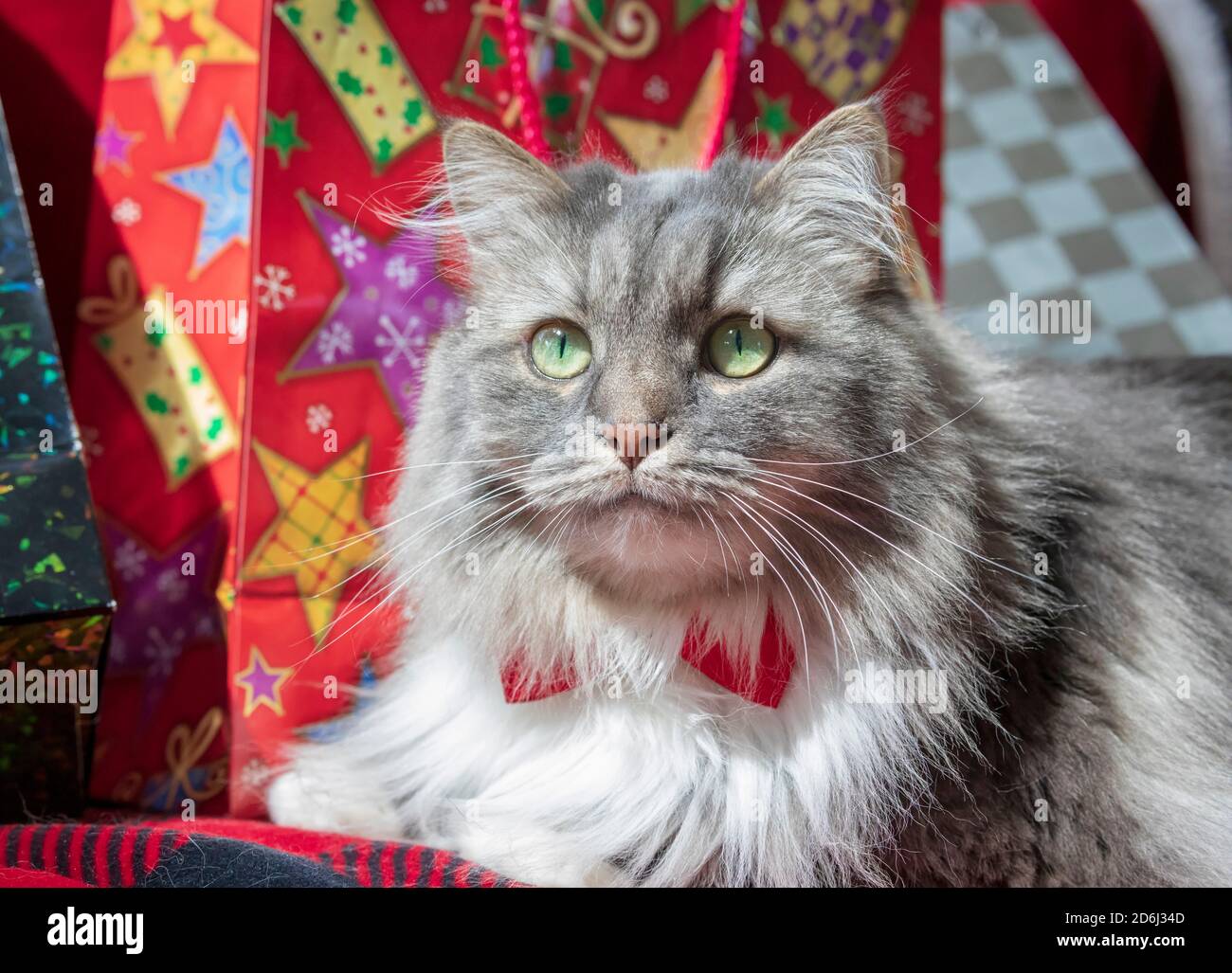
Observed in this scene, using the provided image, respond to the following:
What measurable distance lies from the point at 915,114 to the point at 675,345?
118cm

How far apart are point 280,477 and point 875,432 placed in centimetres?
94

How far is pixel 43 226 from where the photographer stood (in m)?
1.81

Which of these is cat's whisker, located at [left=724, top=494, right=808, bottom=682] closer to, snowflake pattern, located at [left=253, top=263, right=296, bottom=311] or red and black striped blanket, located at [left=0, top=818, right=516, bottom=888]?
red and black striped blanket, located at [left=0, top=818, right=516, bottom=888]

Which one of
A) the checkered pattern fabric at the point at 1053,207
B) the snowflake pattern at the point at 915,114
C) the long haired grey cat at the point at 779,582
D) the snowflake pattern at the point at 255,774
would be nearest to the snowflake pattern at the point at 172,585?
the snowflake pattern at the point at 255,774

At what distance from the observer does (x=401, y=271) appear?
1.72 m

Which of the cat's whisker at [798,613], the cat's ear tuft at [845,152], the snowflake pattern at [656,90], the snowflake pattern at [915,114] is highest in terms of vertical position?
the snowflake pattern at [915,114]

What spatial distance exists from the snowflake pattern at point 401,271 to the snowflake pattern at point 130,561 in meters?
0.60

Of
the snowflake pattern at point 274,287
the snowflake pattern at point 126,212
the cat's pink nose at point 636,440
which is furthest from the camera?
the snowflake pattern at point 126,212

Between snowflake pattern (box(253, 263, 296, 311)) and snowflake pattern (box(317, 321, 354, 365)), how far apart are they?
78 mm

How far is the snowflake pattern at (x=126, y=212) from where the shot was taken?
171 centimetres

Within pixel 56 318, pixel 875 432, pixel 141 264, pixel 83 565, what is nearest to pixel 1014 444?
pixel 875 432

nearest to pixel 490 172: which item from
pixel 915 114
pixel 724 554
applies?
pixel 724 554

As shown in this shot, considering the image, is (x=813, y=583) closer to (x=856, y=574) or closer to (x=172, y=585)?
(x=856, y=574)

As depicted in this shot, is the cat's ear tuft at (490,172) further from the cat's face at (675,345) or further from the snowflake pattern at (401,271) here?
the snowflake pattern at (401,271)
